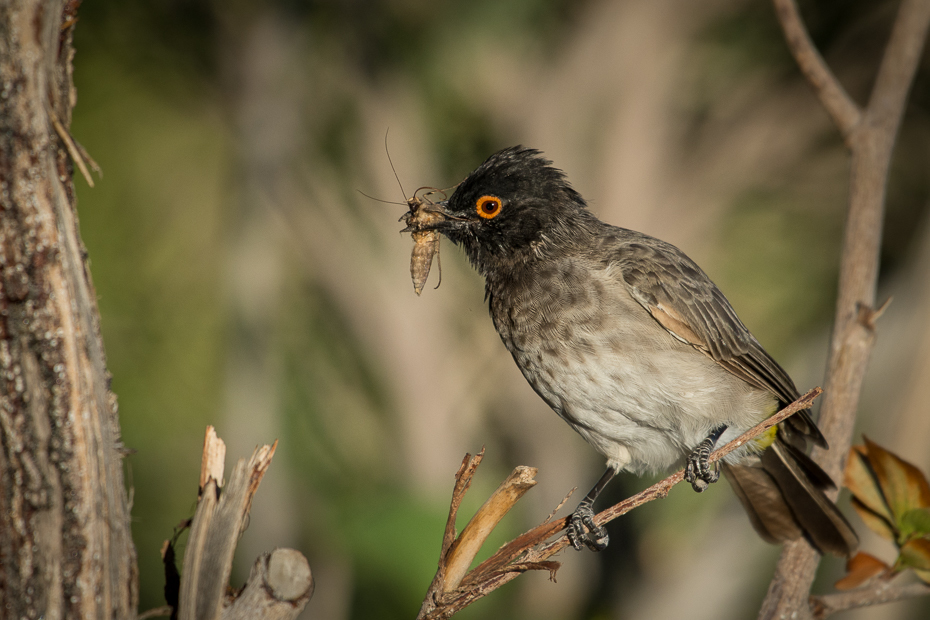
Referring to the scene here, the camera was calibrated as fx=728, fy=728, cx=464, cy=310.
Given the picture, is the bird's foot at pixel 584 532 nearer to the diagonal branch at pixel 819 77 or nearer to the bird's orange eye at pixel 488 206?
the bird's orange eye at pixel 488 206

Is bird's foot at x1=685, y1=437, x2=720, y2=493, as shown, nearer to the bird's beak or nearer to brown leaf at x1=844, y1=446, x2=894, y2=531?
brown leaf at x1=844, y1=446, x2=894, y2=531

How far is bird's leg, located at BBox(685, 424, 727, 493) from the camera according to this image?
9.15ft

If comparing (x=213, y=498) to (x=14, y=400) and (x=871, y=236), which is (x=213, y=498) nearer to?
(x=14, y=400)

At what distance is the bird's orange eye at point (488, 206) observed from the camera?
313 centimetres

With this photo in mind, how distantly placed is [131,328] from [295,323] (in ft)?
5.48

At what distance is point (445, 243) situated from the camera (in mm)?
6555

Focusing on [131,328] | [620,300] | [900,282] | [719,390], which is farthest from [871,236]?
[131,328]

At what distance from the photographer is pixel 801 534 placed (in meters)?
3.15

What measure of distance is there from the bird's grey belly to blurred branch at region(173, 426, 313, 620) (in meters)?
1.35

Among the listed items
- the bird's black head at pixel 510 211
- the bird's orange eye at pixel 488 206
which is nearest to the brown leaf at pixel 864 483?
the bird's black head at pixel 510 211

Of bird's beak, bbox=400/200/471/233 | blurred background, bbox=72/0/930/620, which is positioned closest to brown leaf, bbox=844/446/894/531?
bird's beak, bbox=400/200/471/233

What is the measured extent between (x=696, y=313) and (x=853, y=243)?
0.71 m

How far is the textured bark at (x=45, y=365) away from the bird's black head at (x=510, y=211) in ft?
5.80

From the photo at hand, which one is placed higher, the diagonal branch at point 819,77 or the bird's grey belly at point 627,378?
the diagonal branch at point 819,77
